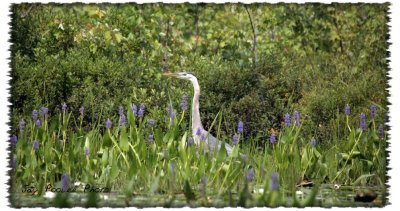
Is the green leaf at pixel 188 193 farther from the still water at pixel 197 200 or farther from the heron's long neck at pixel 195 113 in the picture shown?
the heron's long neck at pixel 195 113

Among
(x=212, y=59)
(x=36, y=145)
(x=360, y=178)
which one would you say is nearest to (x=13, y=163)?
(x=36, y=145)

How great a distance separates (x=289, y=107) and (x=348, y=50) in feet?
4.53

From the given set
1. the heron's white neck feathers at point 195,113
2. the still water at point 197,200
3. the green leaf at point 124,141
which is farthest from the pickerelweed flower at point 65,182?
the heron's white neck feathers at point 195,113

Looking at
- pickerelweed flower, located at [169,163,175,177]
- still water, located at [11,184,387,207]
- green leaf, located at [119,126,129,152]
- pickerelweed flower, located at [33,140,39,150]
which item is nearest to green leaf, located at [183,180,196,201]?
still water, located at [11,184,387,207]

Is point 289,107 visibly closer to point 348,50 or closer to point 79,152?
point 348,50

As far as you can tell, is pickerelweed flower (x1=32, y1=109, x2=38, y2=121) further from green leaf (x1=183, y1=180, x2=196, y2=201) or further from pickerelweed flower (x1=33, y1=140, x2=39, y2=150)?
green leaf (x1=183, y1=180, x2=196, y2=201)

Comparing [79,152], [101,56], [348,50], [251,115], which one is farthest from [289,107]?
[79,152]

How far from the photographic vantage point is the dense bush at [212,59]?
279 inches

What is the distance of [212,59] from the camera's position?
26.6 feet

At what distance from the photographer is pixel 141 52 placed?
26.2 feet

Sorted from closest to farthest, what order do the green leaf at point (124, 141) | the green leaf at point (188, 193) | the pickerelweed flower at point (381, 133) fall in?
the green leaf at point (188, 193) < the green leaf at point (124, 141) < the pickerelweed flower at point (381, 133)

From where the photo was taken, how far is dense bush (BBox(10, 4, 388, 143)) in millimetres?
7094

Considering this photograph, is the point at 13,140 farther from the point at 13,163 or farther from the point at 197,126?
the point at 197,126

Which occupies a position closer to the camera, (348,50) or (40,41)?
(40,41)
